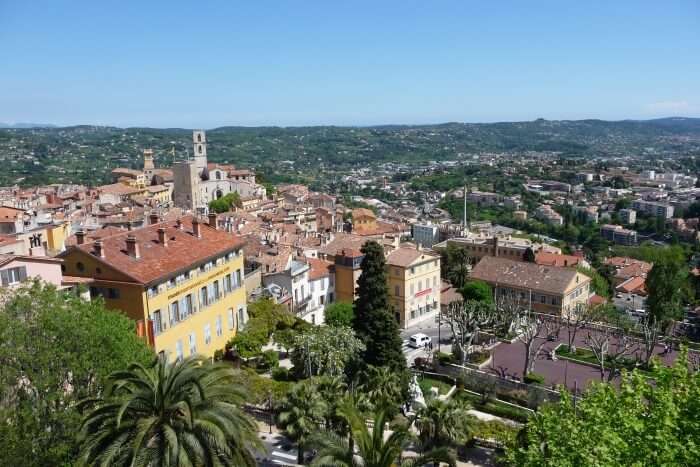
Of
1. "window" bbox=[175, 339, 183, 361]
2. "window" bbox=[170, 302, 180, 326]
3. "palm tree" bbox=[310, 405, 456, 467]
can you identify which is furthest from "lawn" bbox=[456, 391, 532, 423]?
"palm tree" bbox=[310, 405, 456, 467]

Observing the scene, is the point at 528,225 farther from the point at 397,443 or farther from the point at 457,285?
the point at 397,443

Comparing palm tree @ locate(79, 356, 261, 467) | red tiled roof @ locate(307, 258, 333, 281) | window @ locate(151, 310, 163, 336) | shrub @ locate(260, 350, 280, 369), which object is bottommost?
shrub @ locate(260, 350, 280, 369)

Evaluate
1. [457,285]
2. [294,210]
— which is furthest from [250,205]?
[457,285]

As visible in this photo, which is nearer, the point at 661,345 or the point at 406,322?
the point at 661,345

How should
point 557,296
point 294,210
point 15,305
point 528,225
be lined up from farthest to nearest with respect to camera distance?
1. point 528,225
2. point 294,210
3. point 557,296
4. point 15,305

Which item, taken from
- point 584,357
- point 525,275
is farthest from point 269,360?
point 525,275

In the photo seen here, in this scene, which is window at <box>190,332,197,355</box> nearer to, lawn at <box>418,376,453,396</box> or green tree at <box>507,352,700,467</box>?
lawn at <box>418,376,453,396</box>
